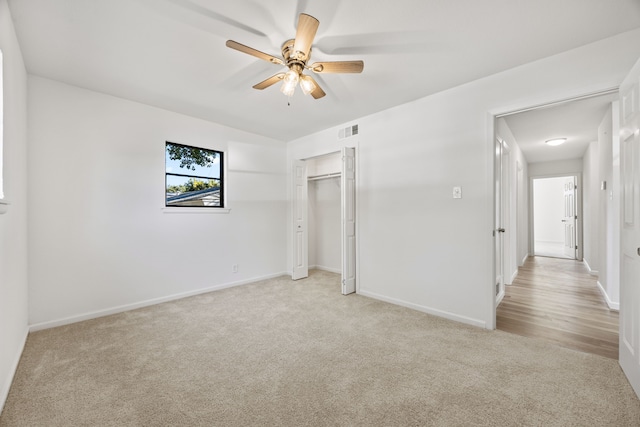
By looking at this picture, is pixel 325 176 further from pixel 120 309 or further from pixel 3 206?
pixel 3 206

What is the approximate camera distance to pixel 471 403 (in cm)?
169

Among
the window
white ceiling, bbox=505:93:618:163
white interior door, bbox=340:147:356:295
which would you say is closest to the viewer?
white ceiling, bbox=505:93:618:163

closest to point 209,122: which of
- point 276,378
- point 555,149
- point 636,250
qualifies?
point 276,378

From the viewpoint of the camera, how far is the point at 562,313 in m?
3.20

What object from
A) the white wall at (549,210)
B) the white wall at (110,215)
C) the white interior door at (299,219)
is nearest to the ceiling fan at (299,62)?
the white wall at (110,215)

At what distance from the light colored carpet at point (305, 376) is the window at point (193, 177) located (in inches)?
66.8

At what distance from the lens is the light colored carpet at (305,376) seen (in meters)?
1.60

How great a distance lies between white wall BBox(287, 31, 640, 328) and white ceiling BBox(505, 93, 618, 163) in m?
0.57

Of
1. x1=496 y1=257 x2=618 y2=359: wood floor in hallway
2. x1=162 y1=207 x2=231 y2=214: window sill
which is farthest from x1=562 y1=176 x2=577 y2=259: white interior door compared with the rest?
x1=162 y1=207 x2=231 y2=214: window sill

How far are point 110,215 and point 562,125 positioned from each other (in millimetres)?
6542

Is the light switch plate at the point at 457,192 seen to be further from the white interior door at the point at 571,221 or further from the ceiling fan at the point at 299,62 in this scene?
the white interior door at the point at 571,221

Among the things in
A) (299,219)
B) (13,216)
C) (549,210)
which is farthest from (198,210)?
(549,210)

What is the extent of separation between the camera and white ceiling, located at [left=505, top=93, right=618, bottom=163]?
3484 millimetres

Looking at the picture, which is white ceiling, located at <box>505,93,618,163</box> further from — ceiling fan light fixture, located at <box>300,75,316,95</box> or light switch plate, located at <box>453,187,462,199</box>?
ceiling fan light fixture, located at <box>300,75,316,95</box>
